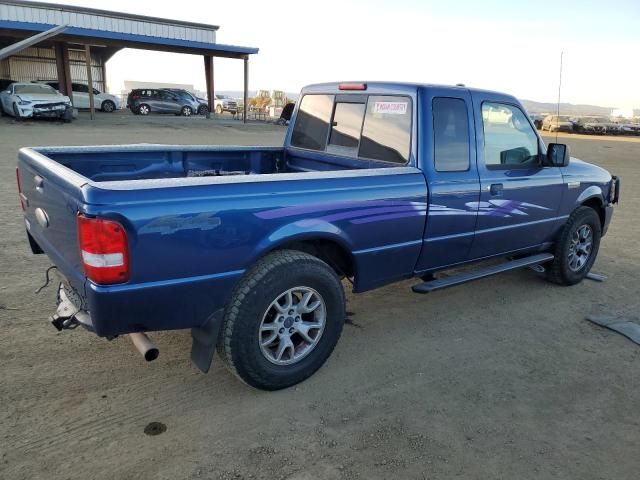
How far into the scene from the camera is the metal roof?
24.1 m

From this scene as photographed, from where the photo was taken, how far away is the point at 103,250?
2.47m

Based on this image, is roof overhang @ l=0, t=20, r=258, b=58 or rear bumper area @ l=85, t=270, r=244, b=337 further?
roof overhang @ l=0, t=20, r=258, b=58

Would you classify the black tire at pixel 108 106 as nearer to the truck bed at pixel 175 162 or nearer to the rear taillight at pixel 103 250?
the truck bed at pixel 175 162

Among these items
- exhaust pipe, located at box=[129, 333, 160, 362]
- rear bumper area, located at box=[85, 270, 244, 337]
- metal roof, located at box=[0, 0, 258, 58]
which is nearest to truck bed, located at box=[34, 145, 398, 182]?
exhaust pipe, located at box=[129, 333, 160, 362]

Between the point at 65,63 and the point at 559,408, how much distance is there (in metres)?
28.3

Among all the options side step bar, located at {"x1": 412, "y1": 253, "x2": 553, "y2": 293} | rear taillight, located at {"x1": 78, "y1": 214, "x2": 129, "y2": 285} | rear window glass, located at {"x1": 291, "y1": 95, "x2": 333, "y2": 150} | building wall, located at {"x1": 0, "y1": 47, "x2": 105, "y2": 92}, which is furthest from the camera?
building wall, located at {"x1": 0, "y1": 47, "x2": 105, "y2": 92}

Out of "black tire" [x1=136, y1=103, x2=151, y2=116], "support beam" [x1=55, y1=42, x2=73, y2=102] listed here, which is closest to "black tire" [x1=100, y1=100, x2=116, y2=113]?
"black tire" [x1=136, y1=103, x2=151, y2=116]

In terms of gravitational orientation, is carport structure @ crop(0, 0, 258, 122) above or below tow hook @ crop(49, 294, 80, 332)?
above

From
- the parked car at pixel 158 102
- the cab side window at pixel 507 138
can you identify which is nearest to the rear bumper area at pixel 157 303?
the cab side window at pixel 507 138

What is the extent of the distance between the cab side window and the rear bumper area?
97.7 inches

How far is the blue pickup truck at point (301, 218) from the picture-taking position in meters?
2.61

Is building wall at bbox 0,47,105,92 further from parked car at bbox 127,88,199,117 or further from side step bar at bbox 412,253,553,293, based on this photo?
side step bar at bbox 412,253,553,293

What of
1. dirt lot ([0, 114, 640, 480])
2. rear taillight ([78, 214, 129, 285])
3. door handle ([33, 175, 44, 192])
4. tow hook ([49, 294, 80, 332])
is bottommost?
dirt lot ([0, 114, 640, 480])

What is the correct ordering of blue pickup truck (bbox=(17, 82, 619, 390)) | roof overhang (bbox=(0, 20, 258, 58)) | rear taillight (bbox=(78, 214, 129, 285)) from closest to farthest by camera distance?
rear taillight (bbox=(78, 214, 129, 285)) → blue pickup truck (bbox=(17, 82, 619, 390)) → roof overhang (bbox=(0, 20, 258, 58))
